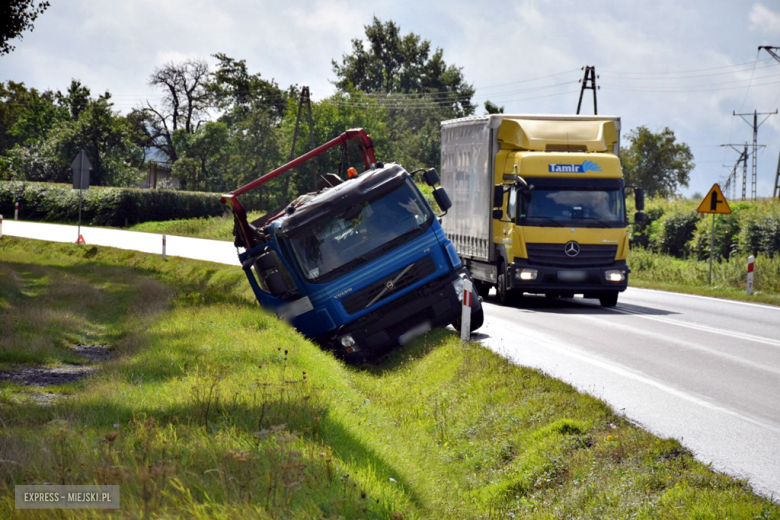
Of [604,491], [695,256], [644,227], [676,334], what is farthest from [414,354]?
[644,227]

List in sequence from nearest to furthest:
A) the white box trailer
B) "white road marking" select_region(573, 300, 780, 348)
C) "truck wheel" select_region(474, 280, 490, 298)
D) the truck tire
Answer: "white road marking" select_region(573, 300, 780, 348), the truck tire, the white box trailer, "truck wheel" select_region(474, 280, 490, 298)

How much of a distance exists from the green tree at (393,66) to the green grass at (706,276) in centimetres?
7238

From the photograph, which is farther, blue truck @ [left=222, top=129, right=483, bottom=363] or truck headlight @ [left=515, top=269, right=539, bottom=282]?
truck headlight @ [left=515, top=269, right=539, bottom=282]

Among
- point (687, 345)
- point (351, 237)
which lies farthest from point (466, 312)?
point (687, 345)

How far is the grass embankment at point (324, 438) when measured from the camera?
191 inches

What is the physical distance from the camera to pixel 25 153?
8431 cm

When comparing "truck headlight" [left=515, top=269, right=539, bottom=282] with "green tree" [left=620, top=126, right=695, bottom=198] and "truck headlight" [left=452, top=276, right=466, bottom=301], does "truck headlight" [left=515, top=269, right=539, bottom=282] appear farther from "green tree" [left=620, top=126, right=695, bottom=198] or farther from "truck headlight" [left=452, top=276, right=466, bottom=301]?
"green tree" [left=620, top=126, right=695, bottom=198]

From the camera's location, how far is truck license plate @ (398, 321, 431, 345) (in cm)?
1295

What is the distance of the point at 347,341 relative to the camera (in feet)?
41.5

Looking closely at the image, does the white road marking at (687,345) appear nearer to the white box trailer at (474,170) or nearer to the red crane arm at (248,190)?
the white box trailer at (474,170)

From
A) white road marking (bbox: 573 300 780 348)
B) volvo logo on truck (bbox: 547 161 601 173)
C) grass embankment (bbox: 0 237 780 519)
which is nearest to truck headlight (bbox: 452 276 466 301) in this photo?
grass embankment (bbox: 0 237 780 519)

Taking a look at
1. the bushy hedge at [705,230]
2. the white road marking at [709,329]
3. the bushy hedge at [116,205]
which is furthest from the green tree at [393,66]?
the white road marking at [709,329]

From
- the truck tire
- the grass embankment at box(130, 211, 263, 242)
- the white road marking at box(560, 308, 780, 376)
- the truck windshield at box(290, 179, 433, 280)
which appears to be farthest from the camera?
the grass embankment at box(130, 211, 263, 242)

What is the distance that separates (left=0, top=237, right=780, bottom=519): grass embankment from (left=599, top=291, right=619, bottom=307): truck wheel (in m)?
7.46
